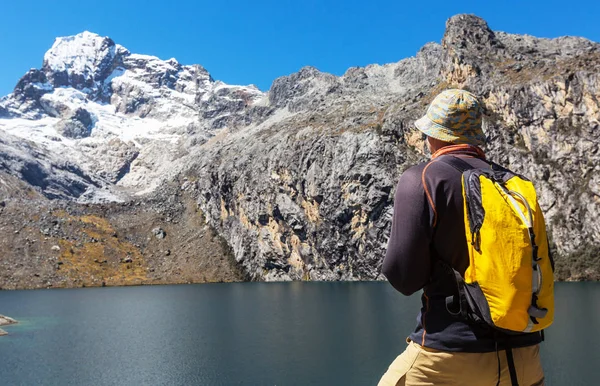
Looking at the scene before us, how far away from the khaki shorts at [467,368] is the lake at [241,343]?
28695 millimetres

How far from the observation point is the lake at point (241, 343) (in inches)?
1366

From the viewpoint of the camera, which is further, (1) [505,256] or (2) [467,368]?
(2) [467,368]

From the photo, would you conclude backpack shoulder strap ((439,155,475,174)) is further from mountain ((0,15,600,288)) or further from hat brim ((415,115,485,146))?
mountain ((0,15,600,288))

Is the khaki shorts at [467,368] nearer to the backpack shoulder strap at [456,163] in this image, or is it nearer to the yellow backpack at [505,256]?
the yellow backpack at [505,256]

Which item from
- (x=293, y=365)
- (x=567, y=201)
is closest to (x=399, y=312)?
(x=293, y=365)

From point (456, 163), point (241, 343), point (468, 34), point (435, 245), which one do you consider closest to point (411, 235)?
point (435, 245)

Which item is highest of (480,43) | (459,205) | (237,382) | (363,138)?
(480,43)

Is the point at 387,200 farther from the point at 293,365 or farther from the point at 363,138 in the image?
the point at 293,365

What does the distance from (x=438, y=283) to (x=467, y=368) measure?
74 cm

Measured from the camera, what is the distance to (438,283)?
14.2 ft

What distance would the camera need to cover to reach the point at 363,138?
13388 centimetres

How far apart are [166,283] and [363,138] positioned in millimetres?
68572

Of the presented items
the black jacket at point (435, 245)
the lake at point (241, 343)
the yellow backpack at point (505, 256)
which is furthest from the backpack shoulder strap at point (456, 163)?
the lake at point (241, 343)

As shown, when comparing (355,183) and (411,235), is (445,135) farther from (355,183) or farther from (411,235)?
(355,183)
